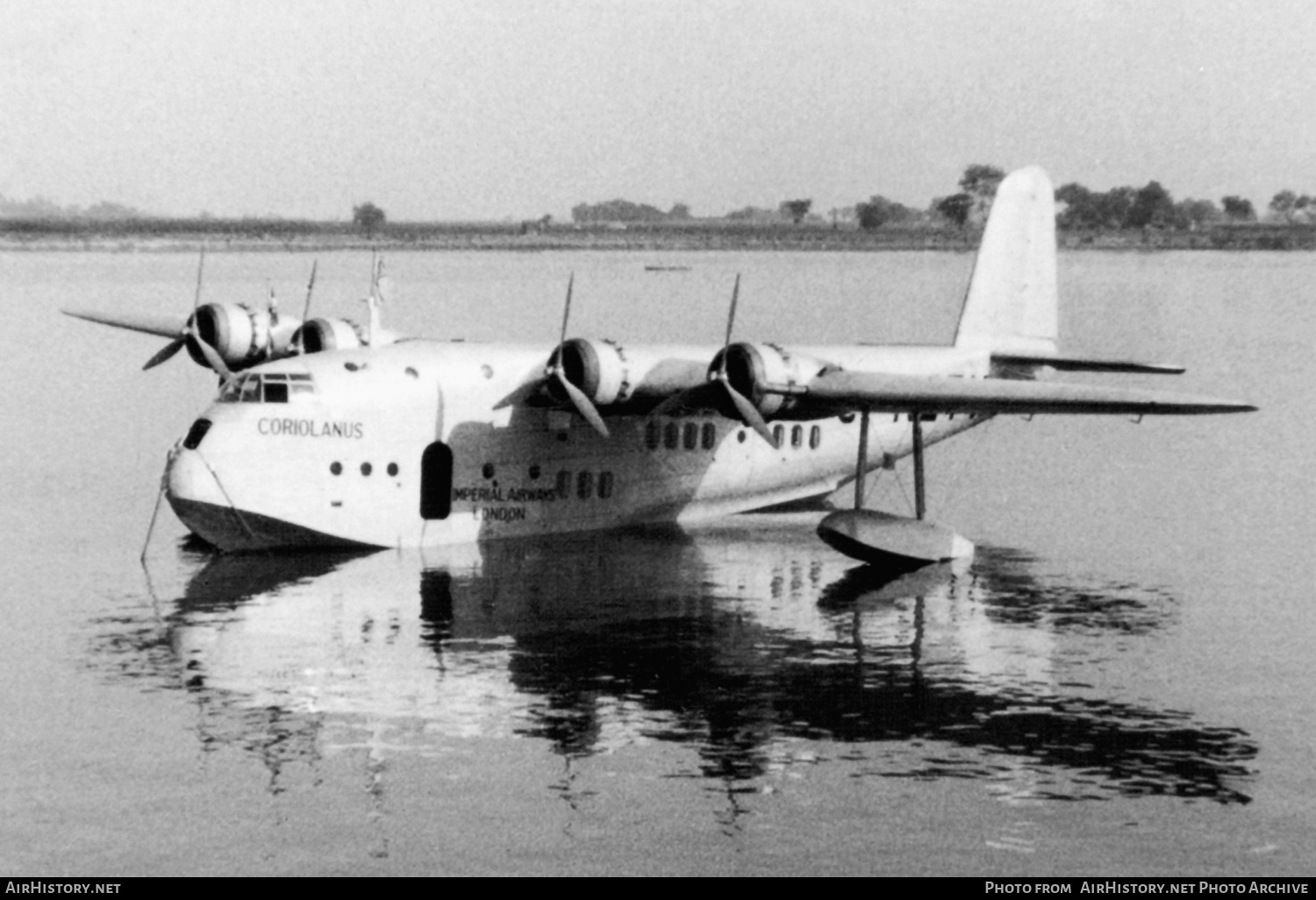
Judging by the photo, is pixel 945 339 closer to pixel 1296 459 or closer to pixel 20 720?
pixel 1296 459

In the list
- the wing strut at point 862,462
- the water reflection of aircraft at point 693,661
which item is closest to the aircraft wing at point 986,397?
the wing strut at point 862,462

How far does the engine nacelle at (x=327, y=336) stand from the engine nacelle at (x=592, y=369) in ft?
18.6

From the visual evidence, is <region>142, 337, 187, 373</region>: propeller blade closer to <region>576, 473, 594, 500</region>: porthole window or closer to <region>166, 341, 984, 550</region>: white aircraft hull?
<region>166, 341, 984, 550</region>: white aircraft hull

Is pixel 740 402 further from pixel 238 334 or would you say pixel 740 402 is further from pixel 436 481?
pixel 238 334

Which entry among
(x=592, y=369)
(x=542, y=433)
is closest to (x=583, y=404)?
(x=592, y=369)

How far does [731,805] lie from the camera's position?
19.3 meters

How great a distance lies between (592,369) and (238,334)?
879 centimetres

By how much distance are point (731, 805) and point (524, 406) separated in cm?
1441

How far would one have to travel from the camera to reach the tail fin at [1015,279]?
40.3m

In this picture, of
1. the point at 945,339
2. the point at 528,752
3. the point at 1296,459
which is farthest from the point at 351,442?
the point at 945,339

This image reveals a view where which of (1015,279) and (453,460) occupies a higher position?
(1015,279)

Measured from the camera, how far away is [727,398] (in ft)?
104

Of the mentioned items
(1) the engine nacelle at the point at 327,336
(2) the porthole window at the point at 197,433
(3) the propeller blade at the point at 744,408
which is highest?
(1) the engine nacelle at the point at 327,336

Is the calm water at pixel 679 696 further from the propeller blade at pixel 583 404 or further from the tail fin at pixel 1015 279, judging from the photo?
the tail fin at pixel 1015 279
